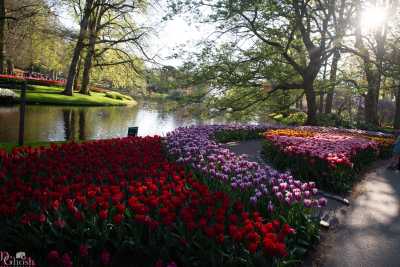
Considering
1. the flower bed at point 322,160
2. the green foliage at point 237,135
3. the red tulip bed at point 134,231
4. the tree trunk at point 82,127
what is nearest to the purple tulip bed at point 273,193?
the red tulip bed at point 134,231

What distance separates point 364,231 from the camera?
5387 millimetres

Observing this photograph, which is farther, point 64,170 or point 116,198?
point 64,170

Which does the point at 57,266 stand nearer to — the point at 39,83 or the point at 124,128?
the point at 124,128

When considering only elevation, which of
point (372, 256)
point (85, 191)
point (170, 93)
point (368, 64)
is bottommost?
point (372, 256)

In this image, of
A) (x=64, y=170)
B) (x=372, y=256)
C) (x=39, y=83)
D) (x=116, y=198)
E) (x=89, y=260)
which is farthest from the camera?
(x=39, y=83)

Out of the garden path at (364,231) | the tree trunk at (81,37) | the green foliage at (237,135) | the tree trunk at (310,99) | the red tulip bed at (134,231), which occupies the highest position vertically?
the tree trunk at (81,37)

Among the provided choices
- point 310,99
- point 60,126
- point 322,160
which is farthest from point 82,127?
point 322,160

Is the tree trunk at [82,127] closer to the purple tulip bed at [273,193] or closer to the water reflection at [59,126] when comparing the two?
the water reflection at [59,126]

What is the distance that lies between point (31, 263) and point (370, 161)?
10.8 metres

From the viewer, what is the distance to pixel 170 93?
18.3 metres

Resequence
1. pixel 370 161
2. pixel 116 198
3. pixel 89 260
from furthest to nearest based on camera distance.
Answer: pixel 370 161 → pixel 116 198 → pixel 89 260

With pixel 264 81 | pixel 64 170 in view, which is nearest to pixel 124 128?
pixel 264 81

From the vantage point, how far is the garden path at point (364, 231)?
4.38 m

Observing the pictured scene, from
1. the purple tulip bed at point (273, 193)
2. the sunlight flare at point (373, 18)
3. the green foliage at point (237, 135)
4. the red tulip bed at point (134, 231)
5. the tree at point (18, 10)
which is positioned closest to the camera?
the red tulip bed at point (134, 231)
